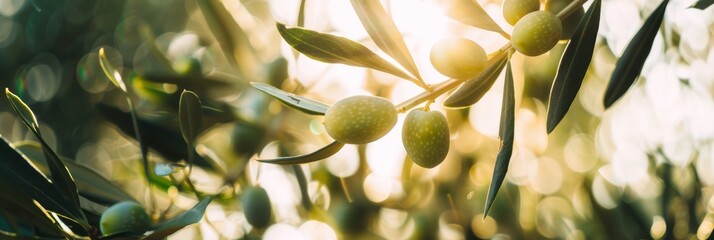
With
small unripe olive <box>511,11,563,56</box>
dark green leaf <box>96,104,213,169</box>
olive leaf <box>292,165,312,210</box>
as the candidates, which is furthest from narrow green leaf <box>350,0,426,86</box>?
olive leaf <box>292,165,312,210</box>

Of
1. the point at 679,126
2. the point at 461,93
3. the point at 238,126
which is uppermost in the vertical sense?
the point at 461,93

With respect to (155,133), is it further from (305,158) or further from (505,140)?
(505,140)

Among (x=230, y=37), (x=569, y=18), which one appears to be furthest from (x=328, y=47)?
(x=230, y=37)

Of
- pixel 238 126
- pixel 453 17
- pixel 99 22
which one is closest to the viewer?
pixel 453 17

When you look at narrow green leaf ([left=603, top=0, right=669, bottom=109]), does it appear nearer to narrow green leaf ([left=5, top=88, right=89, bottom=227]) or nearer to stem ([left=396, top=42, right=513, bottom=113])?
stem ([left=396, top=42, right=513, bottom=113])

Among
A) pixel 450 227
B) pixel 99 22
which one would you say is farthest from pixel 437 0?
pixel 99 22

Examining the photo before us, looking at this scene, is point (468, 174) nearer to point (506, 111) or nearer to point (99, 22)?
point (506, 111)
